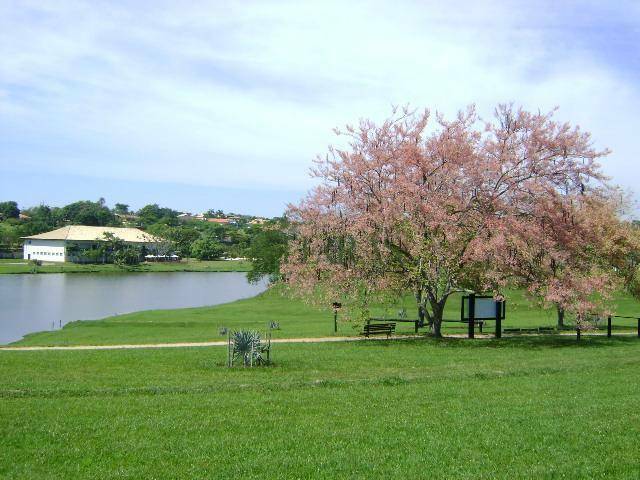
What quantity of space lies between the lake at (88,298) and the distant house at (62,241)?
36.3 meters

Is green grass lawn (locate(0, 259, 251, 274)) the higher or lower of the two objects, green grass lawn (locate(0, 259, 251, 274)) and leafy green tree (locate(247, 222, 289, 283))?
the lower

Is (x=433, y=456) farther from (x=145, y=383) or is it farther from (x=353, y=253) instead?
(x=353, y=253)

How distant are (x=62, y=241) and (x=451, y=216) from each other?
5081 inches

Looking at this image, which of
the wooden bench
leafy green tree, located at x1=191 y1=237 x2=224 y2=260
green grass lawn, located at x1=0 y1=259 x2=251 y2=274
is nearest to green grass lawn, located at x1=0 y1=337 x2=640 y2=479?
the wooden bench

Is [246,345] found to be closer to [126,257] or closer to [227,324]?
[227,324]

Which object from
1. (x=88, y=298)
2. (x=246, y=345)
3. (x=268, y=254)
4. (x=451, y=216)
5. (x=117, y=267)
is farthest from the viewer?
(x=117, y=267)

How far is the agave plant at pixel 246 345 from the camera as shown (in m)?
18.1

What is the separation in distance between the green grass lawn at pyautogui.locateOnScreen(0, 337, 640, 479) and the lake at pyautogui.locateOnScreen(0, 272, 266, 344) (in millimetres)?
26117

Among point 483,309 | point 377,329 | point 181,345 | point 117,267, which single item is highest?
point 483,309

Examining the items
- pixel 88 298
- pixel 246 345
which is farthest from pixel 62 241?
pixel 246 345

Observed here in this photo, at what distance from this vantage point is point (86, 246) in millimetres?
141875

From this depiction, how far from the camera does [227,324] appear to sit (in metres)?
38.8

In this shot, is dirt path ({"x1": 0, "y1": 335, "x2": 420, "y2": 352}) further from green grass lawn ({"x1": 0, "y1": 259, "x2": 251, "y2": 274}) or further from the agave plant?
green grass lawn ({"x1": 0, "y1": 259, "x2": 251, "y2": 274})

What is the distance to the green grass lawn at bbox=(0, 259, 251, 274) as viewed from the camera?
11500 cm
